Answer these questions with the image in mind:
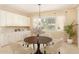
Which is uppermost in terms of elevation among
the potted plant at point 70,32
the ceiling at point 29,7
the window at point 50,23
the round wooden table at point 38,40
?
the ceiling at point 29,7

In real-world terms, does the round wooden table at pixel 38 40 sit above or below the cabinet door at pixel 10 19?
below

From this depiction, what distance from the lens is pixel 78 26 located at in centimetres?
232

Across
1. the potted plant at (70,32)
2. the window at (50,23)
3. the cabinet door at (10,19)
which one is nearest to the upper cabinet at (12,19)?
the cabinet door at (10,19)

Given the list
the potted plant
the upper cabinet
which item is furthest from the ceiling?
the potted plant

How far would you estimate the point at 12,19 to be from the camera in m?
2.33

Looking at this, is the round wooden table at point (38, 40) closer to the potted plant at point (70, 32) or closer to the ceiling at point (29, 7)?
the potted plant at point (70, 32)

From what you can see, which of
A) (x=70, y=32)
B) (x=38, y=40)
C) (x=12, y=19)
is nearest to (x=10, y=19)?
(x=12, y=19)

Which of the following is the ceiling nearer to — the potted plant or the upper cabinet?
the upper cabinet

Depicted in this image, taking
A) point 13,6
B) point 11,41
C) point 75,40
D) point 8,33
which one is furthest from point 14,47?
point 75,40

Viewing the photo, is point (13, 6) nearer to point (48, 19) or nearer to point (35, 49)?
point (48, 19)

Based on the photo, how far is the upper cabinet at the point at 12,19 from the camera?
231 centimetres

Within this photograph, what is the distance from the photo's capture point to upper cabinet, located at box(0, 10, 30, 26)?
2307 mm

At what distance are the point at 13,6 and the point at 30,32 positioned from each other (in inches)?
21.0
